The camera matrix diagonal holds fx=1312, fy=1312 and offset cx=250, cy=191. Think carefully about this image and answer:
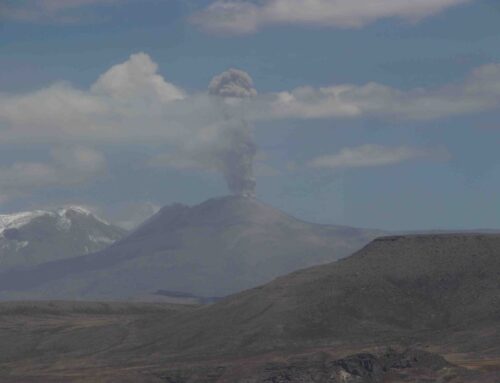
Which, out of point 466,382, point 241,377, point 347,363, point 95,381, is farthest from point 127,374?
point 466,382

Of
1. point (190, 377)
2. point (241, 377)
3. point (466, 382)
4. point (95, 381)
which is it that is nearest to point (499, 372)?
point (466, 382)

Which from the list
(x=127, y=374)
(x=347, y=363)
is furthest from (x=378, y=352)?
(x=127, y=374)

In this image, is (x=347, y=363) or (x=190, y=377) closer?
(x=347, y=363)

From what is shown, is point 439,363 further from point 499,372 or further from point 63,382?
point 63,382

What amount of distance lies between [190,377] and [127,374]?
12.1 m

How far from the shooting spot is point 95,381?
192375mm

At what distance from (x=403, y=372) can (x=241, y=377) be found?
2271 cm

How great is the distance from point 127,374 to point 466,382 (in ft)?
191

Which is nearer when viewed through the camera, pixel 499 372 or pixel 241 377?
pixel 499 372

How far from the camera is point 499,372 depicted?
166000 millimetres

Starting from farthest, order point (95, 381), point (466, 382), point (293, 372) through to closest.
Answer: point (95, 381) < point (293, 372) < point (466, 382)

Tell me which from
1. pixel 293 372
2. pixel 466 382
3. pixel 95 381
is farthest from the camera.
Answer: pixel 95 381

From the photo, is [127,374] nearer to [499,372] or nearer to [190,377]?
[190,377]

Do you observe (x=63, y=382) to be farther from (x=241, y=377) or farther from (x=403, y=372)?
(x=403, y=372)
